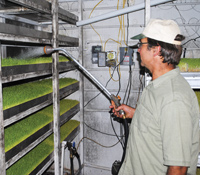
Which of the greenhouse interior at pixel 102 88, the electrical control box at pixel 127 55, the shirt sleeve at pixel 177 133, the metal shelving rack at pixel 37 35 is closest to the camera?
the shirt sleeve at pixel 177 133

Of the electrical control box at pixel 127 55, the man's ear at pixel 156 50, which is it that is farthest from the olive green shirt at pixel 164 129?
the electrical control box at pixel 127 55

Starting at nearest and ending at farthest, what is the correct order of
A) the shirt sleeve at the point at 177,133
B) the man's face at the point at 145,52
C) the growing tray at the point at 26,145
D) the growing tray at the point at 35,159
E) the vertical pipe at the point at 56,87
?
the shirt sleeve at the point at 177,133 → the man's face at the point at 145,52 → the growing tray at the point at 26,145 → the growing tray at the point at 35,159 → the vertical pipe at the point at 56,87

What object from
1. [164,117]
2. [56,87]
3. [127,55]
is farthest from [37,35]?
[127,55]

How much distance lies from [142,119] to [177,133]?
26 centimetres

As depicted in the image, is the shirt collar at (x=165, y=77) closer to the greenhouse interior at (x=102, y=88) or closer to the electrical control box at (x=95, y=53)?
the greenhouse interior at (x=102, y=88)

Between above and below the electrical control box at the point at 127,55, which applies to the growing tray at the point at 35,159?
below

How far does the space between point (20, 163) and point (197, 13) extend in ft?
10.0

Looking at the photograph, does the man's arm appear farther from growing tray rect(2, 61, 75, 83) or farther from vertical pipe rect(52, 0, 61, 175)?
vertical pipe rect(52, 0, 61, 175)

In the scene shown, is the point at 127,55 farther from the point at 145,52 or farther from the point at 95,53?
the point at 145,52

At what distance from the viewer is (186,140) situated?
3.75ft

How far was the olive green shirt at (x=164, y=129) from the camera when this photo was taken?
114 cm

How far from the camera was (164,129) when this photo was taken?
1168 mm

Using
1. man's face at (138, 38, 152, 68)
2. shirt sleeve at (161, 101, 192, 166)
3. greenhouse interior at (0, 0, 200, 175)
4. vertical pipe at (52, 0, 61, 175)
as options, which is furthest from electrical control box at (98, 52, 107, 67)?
shirt sleeve at (161, 101, 192, 166)

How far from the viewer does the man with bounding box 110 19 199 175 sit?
3.75 feet
